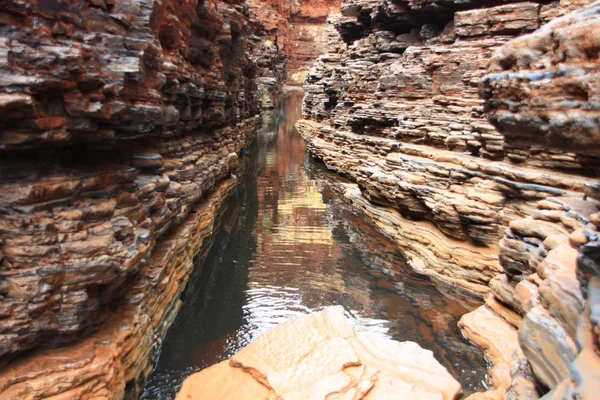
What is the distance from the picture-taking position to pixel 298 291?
35.2 feet

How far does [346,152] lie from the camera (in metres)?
22.3

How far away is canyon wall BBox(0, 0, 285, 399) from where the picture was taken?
16.3ft

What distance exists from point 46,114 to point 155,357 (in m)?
4.62

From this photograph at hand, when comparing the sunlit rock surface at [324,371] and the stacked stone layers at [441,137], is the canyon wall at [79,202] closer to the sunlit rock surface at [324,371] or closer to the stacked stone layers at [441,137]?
the sunlit rock surface at [324,371]

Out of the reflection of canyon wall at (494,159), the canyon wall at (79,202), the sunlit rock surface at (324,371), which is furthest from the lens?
the sunlit rock surface at (324,371)

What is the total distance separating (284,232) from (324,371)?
362 inches

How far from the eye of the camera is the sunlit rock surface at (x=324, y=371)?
19.5 feet

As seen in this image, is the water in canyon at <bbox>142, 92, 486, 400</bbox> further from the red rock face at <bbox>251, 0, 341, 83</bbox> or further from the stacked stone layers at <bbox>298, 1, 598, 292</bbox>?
the red rock face at <bbox>251, 0, 341, 83</bbox>

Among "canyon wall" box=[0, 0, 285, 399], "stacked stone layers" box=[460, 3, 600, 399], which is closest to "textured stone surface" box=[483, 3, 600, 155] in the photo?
"stacked stone layers" box=[460, 3, 600, 399]

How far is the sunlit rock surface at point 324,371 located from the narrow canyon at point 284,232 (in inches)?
1.4

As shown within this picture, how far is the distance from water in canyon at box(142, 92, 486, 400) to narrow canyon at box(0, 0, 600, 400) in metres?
0.07

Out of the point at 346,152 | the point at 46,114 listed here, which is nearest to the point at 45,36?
the point at 46,114

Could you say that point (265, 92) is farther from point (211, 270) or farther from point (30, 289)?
point (30, 289)

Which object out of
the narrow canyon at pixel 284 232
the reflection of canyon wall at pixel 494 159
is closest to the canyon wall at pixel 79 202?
the narrow canyon at pixel 284 232
